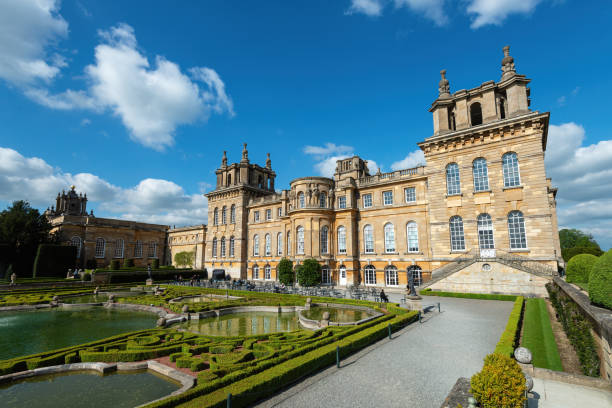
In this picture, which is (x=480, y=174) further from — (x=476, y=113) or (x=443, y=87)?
(x=443, y=87)

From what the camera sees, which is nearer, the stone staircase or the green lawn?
the green lawn

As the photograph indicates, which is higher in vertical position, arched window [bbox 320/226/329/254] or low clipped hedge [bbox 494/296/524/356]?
arched window [bbox 320/226/329/254]

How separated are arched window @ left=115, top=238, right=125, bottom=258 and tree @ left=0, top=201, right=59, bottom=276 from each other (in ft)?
36.1

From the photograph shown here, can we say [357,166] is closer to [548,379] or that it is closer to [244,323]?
[244,323]

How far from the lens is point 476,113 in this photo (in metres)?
29.8

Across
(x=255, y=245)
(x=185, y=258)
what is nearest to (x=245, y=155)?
(x=255, y=245)

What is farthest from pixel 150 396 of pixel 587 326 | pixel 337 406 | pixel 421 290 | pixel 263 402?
pixel 421 290

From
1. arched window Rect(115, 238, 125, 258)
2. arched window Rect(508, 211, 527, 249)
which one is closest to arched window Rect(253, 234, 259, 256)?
arched window Rect(115, 238, 125, 258)

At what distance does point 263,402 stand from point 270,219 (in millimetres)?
33520

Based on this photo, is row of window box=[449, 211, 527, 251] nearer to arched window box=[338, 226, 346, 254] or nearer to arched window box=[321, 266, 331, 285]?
arched window box=[338, 226, 346, 254]

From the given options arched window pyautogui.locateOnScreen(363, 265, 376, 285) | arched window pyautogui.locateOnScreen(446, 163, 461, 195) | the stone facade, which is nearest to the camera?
arched window pyautogui.locateOnScreen(446, 163, 461, 195)

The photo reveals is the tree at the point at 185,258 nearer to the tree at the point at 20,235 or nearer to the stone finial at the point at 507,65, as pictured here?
the tree at the point at 20,235

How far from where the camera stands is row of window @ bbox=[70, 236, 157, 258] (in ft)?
160

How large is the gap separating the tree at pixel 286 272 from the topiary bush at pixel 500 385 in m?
26.5
